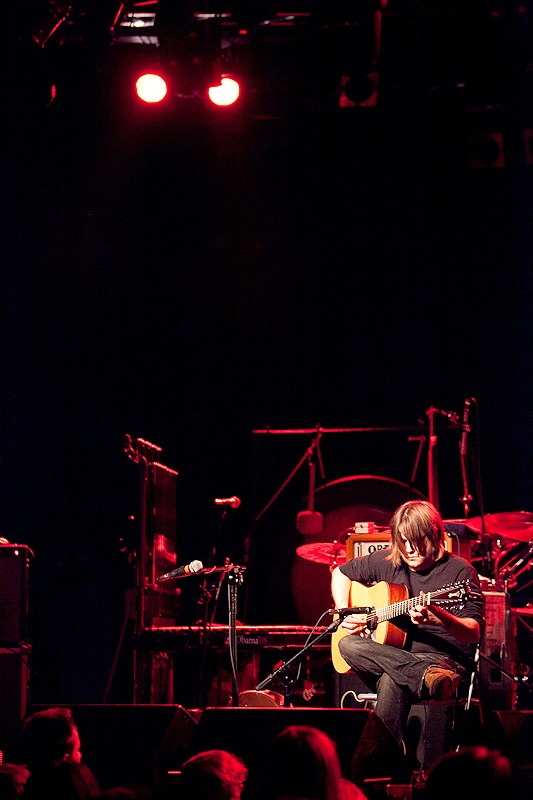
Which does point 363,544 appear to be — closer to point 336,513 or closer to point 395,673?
point 395,673

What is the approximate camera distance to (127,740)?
456 centimetres

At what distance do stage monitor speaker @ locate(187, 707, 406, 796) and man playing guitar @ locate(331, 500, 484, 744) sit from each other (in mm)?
839

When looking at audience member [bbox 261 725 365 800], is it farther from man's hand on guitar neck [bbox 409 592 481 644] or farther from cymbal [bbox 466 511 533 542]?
cymbal [bbox 466 511 533 542]

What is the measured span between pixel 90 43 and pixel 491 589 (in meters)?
5.27

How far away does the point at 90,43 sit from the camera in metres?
8.07

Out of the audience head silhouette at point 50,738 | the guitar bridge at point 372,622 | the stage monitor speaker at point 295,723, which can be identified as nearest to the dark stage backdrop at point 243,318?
the guitar bridge at point 372,622

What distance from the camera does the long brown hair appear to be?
18.3 ft

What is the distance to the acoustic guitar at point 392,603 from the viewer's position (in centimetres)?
540

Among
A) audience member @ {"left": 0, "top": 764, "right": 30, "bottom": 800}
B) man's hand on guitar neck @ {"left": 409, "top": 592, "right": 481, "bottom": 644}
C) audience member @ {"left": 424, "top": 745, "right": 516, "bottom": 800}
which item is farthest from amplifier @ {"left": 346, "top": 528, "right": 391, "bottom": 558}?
audience member @ {"left": 424, "top": 745, "right": 516, "bottom": 800}

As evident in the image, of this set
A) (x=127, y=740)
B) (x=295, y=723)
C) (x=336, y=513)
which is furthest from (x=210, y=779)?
(x=336, y=513)

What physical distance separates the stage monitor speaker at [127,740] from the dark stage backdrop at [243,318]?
5.26 metres

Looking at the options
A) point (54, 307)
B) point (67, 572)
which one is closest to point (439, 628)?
point (67, 572)

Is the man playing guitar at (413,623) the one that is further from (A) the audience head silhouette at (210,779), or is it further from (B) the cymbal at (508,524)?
(A) the audience head silhouette at (210,779)

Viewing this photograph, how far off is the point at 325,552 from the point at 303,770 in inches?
183
